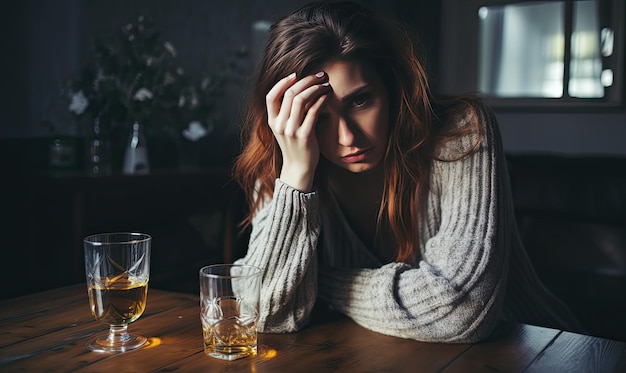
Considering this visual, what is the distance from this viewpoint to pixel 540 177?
2404 millimetres

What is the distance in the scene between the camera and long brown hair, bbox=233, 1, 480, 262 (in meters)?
1.12

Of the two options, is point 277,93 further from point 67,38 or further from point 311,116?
point 67,38

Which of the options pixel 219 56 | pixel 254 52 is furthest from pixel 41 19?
pixel 254 52

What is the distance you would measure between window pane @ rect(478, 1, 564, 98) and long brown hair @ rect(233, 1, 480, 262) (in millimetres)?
2802

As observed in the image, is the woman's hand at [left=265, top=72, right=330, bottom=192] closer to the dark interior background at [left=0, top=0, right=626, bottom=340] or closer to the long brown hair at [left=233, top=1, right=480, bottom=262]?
the long brown hair at [left=233, top=1, right=480, bottom=262]

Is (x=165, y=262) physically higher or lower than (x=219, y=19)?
lower

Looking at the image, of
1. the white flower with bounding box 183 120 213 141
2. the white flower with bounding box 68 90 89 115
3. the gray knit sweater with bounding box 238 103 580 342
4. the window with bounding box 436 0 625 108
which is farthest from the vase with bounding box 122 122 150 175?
the window with bounding box 436 0 625 108

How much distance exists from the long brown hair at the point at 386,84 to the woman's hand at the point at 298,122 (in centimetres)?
8

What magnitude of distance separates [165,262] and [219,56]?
1134 mm

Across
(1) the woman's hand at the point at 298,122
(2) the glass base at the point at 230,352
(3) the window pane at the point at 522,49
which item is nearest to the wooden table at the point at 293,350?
(2) the glass base at the point at 230,352

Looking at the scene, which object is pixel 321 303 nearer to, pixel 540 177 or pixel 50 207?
pixel 50 207

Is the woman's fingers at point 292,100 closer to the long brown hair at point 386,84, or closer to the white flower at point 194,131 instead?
the long brown hair at point 386,84

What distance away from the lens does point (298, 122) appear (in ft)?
3.43

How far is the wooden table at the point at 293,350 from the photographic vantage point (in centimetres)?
72
